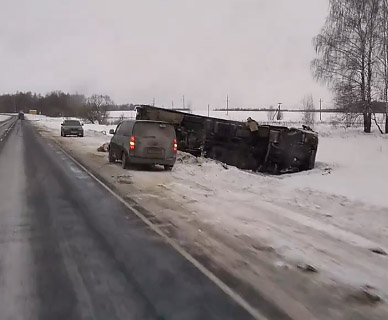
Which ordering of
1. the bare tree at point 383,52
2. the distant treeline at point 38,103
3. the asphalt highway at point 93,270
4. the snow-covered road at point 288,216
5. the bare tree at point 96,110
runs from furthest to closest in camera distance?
the distant treeline at point 38,103 < the bare tree at point 96,110 < the bare tree at point 383,52 < the snow-covered road at point 288,216 < the asphalt highway at point 93,270

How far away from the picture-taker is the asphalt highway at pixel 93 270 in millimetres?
4000

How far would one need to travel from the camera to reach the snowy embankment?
5684mm

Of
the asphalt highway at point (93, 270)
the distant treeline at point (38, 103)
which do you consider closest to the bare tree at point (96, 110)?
the distant treeline at point (38, 103)

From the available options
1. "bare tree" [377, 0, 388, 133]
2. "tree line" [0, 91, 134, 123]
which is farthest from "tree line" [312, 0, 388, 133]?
"tree line" [0, 91, 134, 123]

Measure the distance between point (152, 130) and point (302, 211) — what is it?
25.5 feet

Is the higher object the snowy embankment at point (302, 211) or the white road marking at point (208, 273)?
the white road marking at point (208, 273)

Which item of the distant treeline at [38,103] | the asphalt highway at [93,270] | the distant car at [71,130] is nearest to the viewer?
the asphalt highway at [93,270]

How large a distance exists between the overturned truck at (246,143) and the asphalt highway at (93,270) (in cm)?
948

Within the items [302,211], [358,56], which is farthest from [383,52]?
[302,211]

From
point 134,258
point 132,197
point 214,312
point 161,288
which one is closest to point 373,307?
point 214,312

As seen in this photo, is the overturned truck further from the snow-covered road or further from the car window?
the car window

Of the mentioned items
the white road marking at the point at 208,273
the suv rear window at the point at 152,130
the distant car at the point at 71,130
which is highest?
the suv rear window at the point at 152,130

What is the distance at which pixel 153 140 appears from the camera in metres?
15.3

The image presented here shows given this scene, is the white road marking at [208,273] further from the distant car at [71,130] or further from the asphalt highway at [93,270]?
the distant car at [71,130]
